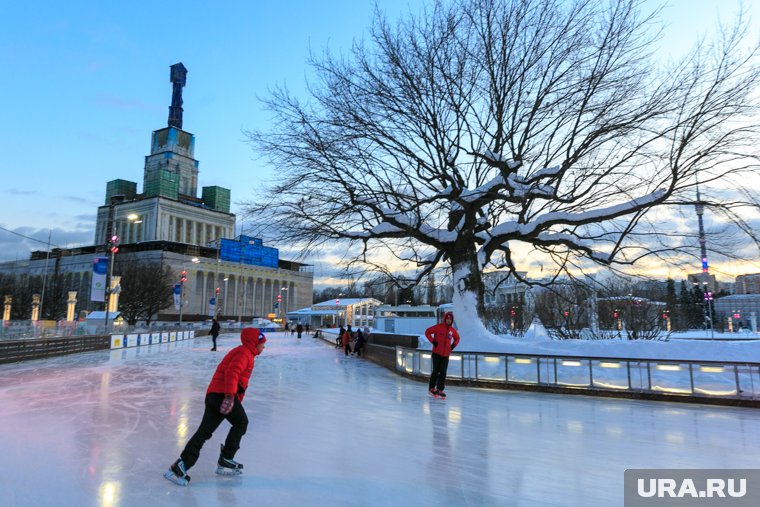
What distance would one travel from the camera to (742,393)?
8594mm

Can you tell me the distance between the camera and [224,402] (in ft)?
13.5

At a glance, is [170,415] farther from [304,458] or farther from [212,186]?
[212,186]

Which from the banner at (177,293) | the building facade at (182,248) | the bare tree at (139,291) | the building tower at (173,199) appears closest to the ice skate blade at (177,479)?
the banner at (177,293)

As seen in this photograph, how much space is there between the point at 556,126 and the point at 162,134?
153 metres

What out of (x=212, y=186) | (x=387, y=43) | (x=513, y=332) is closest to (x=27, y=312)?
(x=513, y=332)

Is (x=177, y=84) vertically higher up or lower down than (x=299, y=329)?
higher up

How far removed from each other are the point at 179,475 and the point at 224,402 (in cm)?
86

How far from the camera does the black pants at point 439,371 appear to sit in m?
9.46

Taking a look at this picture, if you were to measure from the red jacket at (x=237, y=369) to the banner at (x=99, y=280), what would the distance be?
22.9 metres

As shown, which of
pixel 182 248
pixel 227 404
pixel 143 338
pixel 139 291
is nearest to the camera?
pixel 227 404

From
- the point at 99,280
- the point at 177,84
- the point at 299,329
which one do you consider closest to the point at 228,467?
the point at 99,280

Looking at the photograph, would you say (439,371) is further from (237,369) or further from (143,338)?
(143,338)

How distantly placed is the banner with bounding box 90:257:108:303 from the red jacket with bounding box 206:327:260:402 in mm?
22942

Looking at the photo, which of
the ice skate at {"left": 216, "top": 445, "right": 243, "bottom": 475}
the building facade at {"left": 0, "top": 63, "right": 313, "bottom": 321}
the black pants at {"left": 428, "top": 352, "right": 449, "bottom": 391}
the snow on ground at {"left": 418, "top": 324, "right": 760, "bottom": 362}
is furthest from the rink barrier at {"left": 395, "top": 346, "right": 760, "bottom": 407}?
the building facade at {"left": 0, "top": 63, "right": 313, "bottom": 321}
